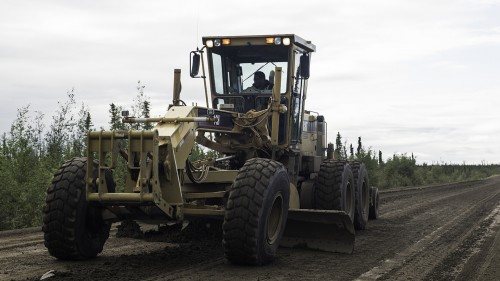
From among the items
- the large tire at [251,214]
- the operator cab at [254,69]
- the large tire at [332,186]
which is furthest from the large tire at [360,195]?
the large tire at [251,214]

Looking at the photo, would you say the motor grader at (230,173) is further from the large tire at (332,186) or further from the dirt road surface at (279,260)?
the dirt road surface at (279,260)

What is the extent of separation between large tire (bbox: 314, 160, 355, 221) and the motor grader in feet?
0.06

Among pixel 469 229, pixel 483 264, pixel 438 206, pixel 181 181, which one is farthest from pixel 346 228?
pixel 438 206

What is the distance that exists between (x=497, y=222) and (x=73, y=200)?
37.0 ft

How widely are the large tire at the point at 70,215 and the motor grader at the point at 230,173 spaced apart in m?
0.01

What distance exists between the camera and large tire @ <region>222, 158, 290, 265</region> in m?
7.65

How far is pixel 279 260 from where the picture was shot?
868cm

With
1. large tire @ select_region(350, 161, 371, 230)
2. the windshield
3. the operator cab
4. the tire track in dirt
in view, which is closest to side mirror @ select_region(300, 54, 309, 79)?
the operator cab

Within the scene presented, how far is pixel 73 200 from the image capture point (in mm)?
7828

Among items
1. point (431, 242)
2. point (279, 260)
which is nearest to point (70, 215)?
point (279, 260)

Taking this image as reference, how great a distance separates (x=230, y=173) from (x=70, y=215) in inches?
94.8

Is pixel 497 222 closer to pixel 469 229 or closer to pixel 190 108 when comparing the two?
pixel 469 229

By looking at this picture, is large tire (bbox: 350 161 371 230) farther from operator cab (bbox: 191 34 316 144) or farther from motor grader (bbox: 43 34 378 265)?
operator cab (bbox: 191 34 316 144)

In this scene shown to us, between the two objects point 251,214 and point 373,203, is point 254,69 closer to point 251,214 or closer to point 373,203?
point 251,214
